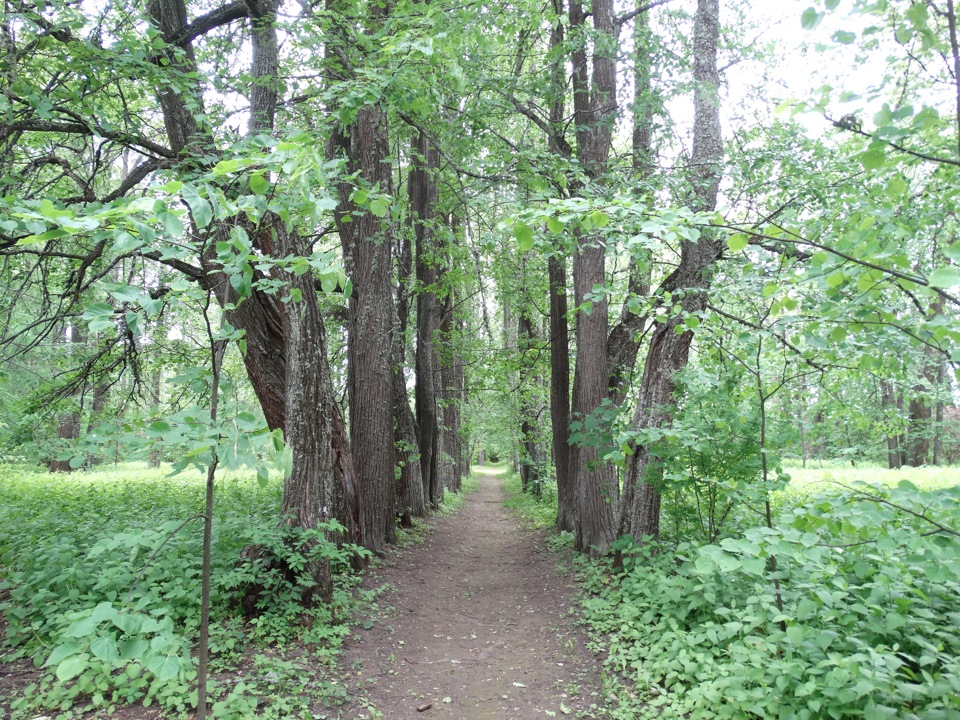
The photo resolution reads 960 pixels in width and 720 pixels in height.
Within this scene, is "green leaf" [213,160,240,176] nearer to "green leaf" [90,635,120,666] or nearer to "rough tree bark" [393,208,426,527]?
"green leaf" [90,635,120,666]

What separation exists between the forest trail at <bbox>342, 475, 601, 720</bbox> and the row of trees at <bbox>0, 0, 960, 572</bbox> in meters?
0.94

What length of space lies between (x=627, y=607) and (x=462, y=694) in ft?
5.68

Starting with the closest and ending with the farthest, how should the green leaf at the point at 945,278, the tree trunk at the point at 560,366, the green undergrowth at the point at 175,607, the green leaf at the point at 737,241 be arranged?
the green leaf at the point at 945,278 → the green leaf at the point at 737,241 → the green undergrowth at the point at 175,607 → the tree trunk at the point at 560,366

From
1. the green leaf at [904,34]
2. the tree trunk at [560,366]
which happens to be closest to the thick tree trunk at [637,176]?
the tree trunk at [560,366]

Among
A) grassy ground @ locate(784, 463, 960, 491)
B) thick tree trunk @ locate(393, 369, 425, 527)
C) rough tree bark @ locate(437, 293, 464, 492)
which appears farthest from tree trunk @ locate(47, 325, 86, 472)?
grassy ground @ locate(784, 463, 960, 491)

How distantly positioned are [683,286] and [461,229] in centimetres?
582

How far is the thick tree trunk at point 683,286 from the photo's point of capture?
5941 millimetres

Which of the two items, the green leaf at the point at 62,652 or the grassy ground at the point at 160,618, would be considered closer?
the green leaf at the point at 62,652

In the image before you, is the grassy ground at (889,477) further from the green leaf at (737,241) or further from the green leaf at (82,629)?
the green leaf at (82,629)

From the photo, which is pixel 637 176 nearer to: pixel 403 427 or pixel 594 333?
pixel 594 333

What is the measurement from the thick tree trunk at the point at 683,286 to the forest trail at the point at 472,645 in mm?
1450

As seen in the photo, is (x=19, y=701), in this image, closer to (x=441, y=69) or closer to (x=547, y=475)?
(x=441, y=69)

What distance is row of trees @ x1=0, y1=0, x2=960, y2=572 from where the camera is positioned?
233 cm

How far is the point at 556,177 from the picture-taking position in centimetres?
585
